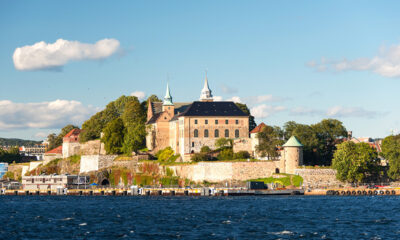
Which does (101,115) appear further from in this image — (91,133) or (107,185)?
(107,185)

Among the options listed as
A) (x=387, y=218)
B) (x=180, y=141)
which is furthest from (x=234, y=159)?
(x=387, y=218)

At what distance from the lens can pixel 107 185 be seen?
123 m

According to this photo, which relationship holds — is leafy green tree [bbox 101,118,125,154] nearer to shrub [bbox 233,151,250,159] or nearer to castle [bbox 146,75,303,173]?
castle [bbox 146,75,303,173]

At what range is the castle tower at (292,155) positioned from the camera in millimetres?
103688

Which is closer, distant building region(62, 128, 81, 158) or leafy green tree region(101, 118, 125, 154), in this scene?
leafy green tree region(101, 118, 125, 154)

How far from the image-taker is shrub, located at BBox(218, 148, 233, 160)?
4446 inches

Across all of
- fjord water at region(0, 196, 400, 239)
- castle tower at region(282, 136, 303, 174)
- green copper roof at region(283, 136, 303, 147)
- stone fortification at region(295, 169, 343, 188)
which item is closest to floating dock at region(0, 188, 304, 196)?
stone fortification at region(295, 169, 343, 188)

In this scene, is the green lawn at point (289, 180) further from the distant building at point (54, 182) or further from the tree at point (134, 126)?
the distant building at point (54, 182)

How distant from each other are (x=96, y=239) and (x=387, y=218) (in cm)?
2712

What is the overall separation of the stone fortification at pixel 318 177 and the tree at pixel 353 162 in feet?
6.86

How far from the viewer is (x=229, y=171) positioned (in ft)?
352

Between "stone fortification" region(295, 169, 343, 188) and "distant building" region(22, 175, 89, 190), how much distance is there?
41.6 metres

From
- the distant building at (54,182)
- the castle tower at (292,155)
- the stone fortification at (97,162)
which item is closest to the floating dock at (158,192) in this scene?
the distant building at (54,182)

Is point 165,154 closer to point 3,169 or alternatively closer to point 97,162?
point 97,162
